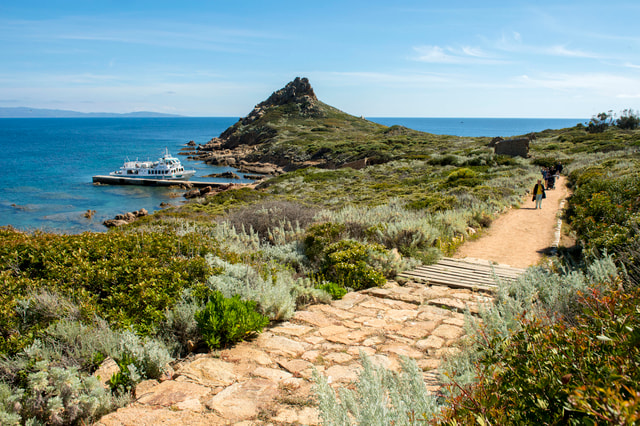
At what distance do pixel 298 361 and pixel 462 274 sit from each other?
4.00 meters

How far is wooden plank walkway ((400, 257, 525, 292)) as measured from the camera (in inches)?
237

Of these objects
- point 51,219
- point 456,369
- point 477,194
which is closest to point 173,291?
point 456,369

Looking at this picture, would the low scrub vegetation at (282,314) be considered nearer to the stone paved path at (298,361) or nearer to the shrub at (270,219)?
the stone paved path at (298,361)

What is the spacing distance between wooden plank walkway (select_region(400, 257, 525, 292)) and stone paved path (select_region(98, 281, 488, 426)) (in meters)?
→ 0.51

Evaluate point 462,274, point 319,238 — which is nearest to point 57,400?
point 319,238

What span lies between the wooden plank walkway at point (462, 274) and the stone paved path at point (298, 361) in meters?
0.51

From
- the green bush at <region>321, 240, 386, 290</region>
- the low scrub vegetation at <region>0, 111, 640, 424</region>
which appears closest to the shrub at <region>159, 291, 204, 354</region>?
the low scrub vegetation at <region>0, 111, 640, 424</region>

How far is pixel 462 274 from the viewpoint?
21.7 ft

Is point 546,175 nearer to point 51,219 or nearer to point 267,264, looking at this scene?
point 267,264

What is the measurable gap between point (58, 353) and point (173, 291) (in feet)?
4.51

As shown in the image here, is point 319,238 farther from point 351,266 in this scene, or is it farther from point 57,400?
point 57,400

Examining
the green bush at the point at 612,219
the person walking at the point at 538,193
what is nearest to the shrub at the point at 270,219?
the green bush at the point at 612,219

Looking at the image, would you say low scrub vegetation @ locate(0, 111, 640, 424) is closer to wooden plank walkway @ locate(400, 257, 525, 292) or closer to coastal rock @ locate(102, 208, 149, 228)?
wooden plank walkway @ locate(400, 257, 525, 292)

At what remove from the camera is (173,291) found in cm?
452
